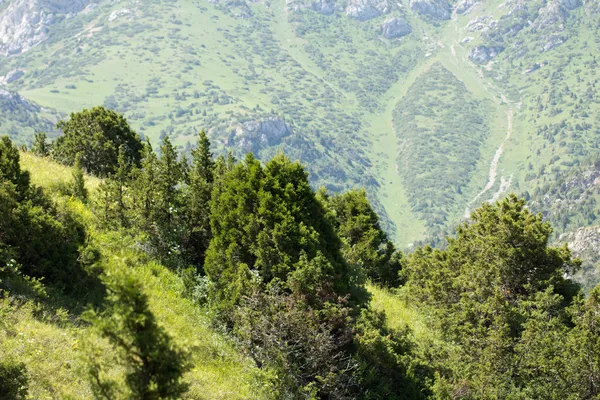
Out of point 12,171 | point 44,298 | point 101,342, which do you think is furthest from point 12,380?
point 12,171

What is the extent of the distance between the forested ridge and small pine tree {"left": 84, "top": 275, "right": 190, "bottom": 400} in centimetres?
2

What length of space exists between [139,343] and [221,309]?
7474 millimetres

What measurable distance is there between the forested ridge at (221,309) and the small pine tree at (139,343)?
0.02 meters

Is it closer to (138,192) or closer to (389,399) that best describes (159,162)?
(138,192)

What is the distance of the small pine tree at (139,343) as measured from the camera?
5383mm

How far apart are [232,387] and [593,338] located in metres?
13.2

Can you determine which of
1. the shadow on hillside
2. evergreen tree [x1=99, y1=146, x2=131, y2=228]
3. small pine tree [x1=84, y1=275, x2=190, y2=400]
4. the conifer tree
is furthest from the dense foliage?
small pine tree [x1=84, y1=275, x2=190, y2=400]

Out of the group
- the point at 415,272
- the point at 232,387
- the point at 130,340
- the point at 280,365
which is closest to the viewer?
the point at 130,340

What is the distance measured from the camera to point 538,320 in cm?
1928

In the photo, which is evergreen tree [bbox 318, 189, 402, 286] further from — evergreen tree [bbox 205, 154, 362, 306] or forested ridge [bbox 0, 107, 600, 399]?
evergreen tree [bbox 205, 154, 362, 306]

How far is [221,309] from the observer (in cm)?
1280

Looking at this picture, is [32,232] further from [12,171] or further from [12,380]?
[12,380]

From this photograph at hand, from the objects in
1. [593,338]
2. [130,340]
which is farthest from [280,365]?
[593,338]

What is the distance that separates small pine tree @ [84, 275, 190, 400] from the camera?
17.7 feet
